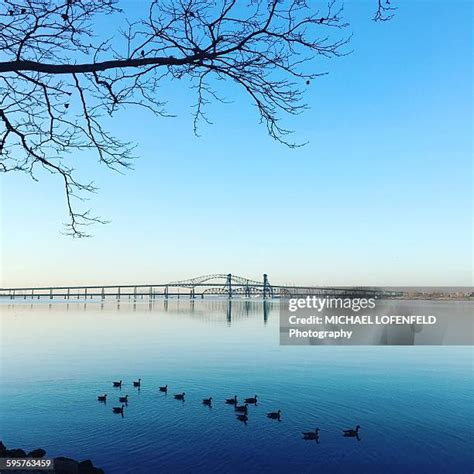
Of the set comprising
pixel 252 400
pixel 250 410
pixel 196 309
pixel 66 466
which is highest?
pixel 66 466

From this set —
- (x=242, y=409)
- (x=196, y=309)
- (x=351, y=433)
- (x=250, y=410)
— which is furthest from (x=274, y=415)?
(x=196, y=309)

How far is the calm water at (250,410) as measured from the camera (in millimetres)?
10727

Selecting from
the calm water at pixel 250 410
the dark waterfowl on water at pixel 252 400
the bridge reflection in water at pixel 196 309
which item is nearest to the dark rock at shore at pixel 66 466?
the calm water at pixel 250 410

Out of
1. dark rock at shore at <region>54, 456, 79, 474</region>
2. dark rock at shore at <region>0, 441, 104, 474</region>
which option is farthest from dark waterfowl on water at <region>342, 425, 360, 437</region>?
dark rock at shore at <region>54, 456, 79, 474</region>

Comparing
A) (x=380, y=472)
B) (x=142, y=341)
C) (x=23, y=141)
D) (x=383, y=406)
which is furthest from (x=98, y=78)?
(x=142, y=341)

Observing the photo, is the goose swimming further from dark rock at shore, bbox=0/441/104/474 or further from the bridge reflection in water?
the bridge reflection in water

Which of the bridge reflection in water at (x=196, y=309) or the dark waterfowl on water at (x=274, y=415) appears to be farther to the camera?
the bridge reflection in water at (x=196, y=309)

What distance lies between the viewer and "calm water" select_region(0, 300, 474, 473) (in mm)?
10727

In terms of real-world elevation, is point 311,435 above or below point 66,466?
below

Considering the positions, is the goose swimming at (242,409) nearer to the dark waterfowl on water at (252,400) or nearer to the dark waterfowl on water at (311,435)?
the dark waterfowl on water at (252,400)

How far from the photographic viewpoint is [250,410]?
14.8m

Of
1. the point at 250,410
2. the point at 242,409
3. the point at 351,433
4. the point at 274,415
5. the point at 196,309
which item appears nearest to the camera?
the point at 351,433

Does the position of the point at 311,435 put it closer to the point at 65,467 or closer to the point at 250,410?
the point at 250,410

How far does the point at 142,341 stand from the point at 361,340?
1711 centimetres
